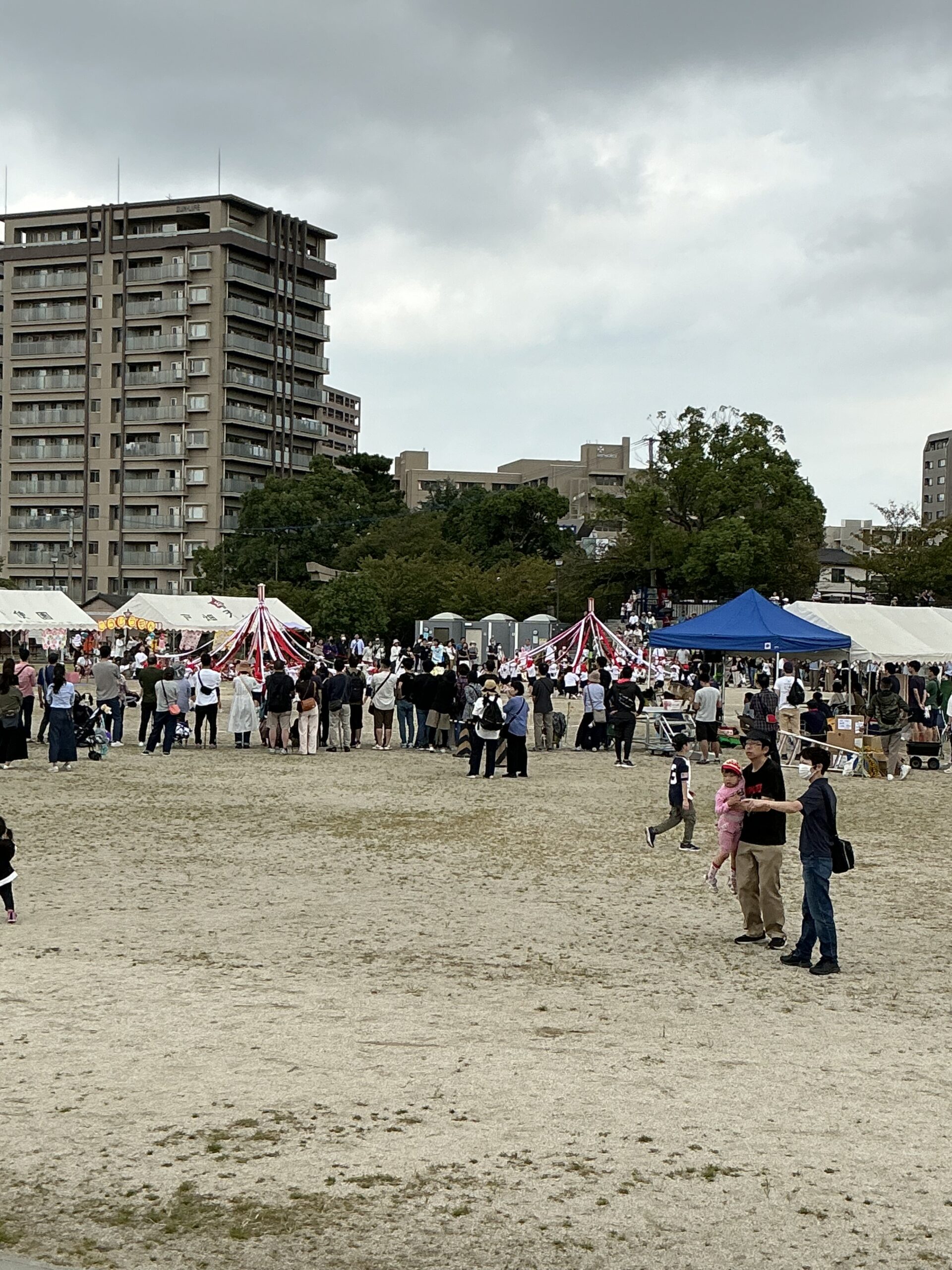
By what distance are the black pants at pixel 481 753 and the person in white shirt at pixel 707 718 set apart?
4.97m

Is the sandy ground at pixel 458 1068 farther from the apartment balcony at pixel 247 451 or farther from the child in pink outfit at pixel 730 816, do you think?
the apartment balcony at pixel 247 451

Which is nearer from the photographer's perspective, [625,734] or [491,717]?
[491,717]

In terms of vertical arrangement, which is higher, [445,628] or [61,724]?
[445,628]

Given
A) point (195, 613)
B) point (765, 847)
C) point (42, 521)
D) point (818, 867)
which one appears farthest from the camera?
point (42, 521)

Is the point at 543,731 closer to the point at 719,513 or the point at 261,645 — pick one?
the point at 261,645

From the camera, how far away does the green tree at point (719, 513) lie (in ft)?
202

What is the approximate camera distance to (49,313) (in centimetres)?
9319

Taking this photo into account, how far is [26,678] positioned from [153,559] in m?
71.9

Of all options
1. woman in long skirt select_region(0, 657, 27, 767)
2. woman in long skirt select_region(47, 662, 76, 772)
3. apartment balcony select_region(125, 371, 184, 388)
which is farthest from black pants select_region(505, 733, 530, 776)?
apartment balcony select_region(125, 371, 184, 388)

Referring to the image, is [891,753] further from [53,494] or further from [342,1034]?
[53,494]

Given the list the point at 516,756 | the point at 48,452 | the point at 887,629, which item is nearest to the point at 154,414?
the point at 48,452

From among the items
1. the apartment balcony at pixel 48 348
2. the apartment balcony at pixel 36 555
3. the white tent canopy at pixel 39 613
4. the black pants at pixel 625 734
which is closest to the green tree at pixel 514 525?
the apartment balcony at pixel 36 555

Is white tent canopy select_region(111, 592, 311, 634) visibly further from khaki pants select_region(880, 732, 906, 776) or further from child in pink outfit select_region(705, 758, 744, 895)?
child in pink outfit select_region(705, 758, 744, 895)

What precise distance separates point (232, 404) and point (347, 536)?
55.5ft
